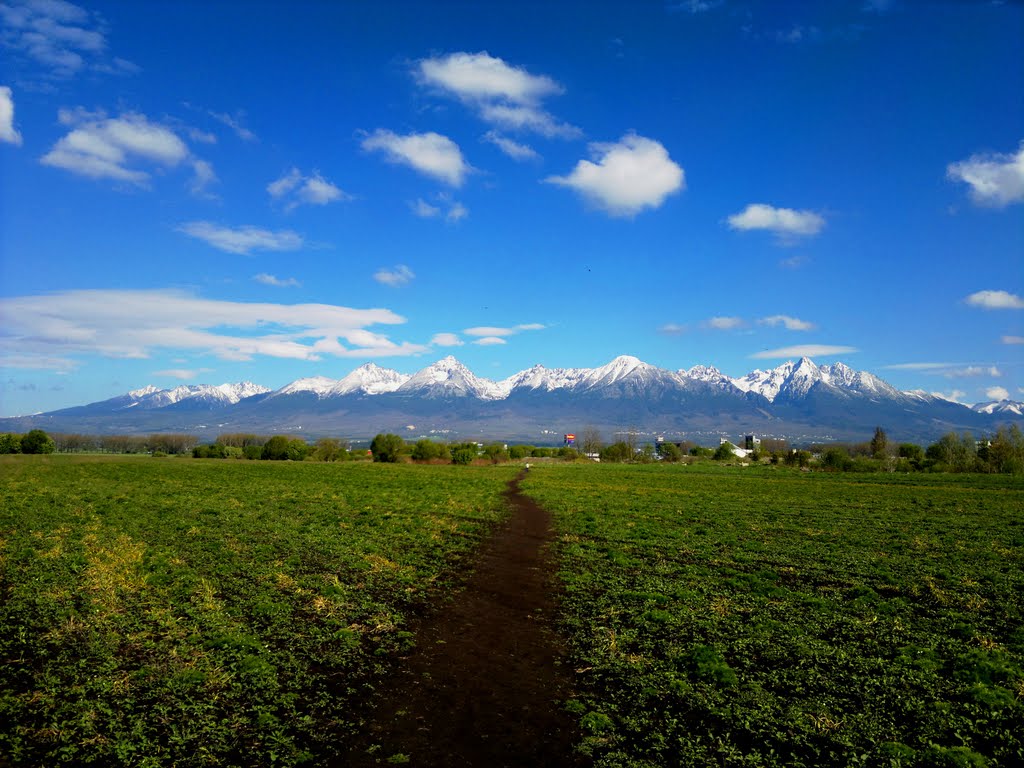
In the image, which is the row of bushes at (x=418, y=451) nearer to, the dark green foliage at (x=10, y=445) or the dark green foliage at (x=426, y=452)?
the dark green foliage at (x=426, y=452)

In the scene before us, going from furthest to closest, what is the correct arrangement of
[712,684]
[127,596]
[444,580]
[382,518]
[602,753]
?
[382,518] < [444,580] < [127,596] < [712,684] < [602,753]

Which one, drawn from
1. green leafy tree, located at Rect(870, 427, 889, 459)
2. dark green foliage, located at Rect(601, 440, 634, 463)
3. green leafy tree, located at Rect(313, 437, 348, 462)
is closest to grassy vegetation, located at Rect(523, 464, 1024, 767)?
green leafy tree, located at Rect(313, 437, 348, 462)

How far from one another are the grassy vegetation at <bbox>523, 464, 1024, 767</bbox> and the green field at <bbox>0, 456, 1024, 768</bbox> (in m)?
0.06

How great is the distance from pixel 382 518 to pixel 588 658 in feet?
66.2

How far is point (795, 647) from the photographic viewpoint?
42.6ft

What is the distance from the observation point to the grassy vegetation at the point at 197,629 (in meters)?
8.83

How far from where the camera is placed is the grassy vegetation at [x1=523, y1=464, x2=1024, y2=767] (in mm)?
9070

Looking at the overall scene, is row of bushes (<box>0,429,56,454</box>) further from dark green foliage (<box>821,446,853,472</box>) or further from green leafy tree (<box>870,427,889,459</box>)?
green leafy tree (<box>870,427,889,459</box>)

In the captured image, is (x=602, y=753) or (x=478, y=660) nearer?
(x=602, y=753)

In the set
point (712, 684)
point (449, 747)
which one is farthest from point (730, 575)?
point (449, 747)

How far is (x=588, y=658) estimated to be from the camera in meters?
12.4

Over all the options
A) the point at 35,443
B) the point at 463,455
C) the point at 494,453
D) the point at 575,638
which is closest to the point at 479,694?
the point at 575,638

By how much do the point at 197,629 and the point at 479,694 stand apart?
7.12 metres

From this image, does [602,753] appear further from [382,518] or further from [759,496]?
[759,496]
